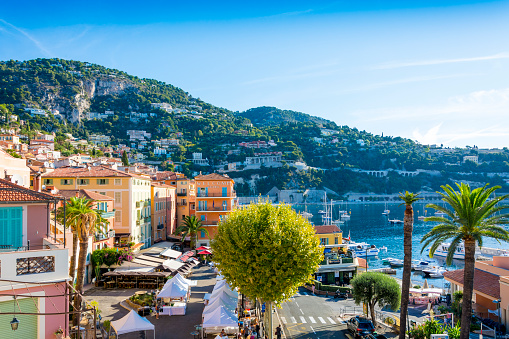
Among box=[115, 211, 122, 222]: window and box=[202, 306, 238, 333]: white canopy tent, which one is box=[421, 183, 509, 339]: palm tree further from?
box=[115, 211, 122, 222]: window

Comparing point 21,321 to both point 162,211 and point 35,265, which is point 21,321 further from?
point 162,211

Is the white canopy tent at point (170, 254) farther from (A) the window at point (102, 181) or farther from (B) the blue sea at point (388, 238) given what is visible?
(B) the blue sea at point (388, 238)

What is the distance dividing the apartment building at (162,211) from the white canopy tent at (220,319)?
31750 millimetres

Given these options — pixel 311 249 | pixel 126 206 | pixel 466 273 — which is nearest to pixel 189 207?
pixel 126 206

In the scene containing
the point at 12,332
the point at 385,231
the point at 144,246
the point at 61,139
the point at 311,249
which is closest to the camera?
the point at 12,332

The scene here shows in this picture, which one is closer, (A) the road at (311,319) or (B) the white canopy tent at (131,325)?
(B) the white canopy tent at (131,325)

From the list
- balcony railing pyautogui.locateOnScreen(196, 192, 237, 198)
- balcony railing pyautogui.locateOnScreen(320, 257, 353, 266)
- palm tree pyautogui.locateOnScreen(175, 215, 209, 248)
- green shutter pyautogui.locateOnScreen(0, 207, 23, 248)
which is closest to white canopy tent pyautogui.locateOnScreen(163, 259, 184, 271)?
palm tree pyautogui.locateOnScreen(175, 215, 209, 248)

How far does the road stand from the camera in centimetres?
2481

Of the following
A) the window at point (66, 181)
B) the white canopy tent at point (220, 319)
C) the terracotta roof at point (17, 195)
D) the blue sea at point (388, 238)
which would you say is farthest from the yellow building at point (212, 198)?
the terracotta roof at point (17, 195)

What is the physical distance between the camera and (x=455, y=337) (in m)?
21.6

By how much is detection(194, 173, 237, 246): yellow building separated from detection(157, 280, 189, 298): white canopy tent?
84.8 feet

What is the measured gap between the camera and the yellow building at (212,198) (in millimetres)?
52031

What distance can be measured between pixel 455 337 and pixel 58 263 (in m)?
19.8

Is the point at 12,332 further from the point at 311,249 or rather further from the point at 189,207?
the point at 189,207
